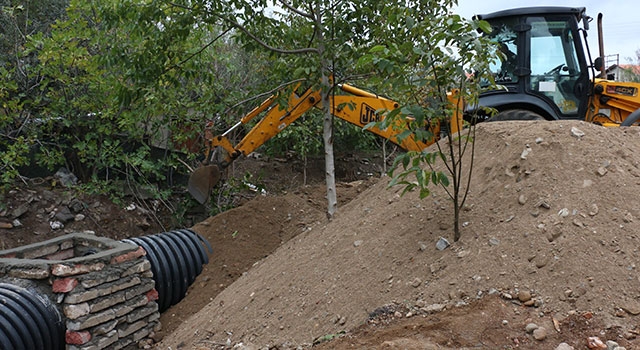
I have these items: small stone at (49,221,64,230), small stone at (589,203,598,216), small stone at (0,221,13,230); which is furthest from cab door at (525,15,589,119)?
small stone at (0,221,13,230)

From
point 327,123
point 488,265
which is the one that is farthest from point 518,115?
point 488,265

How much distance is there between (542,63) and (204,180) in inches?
174

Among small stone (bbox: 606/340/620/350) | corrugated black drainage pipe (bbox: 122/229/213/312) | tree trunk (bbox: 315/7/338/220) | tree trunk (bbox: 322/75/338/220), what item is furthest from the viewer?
tree trunk (bbox: 322/75/338/220)

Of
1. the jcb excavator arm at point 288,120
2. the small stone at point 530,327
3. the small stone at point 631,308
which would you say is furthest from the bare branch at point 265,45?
the small stone at point 631,308

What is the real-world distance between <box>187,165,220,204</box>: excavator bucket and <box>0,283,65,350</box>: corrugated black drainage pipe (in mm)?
2951

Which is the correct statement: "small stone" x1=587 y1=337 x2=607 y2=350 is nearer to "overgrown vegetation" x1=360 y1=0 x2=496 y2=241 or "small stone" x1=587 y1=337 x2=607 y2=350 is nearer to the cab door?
"overgrown vegetation" x1=360 y1=0 x2=496 y2=241

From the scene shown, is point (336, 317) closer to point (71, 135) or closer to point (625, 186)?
point (625, 186)

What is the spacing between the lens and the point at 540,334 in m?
3.03

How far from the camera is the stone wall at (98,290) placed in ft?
14.8

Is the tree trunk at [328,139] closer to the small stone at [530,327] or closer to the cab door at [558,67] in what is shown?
the cab door at [558,67]

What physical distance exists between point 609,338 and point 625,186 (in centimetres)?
155

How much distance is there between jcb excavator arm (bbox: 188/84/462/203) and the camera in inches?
262

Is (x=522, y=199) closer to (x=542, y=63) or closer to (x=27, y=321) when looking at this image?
(x=542, y=63)

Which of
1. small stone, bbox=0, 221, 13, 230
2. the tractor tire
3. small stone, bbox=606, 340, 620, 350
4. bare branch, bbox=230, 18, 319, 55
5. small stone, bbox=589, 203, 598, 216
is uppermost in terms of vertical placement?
bare branch, bbox=230, 18, 319, 55
